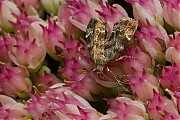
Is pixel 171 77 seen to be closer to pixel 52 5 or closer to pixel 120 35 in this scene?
pixel 120 35

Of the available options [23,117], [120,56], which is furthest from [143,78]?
[23,117]

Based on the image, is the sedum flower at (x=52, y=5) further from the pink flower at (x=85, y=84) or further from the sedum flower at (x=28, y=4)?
the pink flower at (x=85, y=84)

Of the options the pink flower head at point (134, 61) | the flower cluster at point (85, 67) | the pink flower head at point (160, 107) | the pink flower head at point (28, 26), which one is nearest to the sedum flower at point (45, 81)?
the flower cluster at point (85, 67)

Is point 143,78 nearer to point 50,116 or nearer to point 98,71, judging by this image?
point 98,71

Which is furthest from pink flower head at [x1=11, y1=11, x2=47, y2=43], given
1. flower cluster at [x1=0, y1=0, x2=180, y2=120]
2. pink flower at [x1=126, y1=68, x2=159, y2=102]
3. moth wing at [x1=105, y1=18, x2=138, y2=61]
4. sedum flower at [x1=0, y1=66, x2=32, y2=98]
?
pink flower at [x1=126, y1=68, x2=159, y2=102]

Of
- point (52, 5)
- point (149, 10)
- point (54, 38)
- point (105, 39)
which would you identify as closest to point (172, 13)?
point (149, 10)

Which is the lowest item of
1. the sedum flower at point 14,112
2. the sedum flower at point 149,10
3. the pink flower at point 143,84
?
the sedum flower at point 14,112
